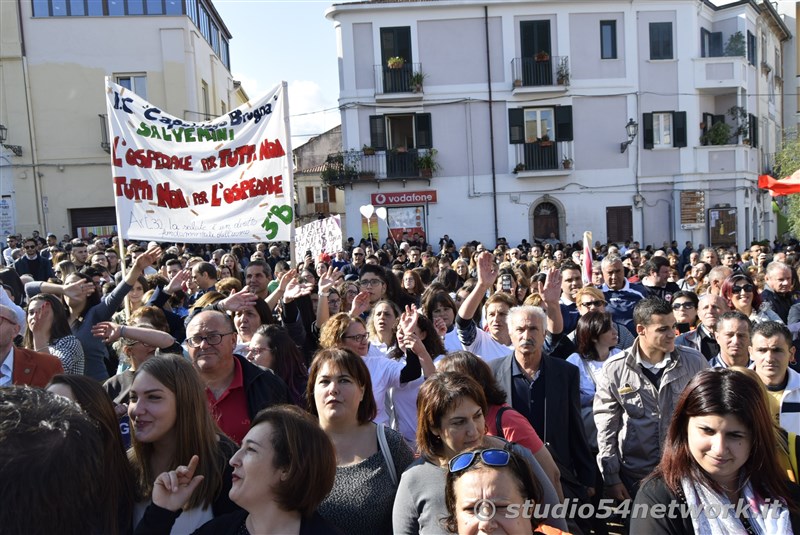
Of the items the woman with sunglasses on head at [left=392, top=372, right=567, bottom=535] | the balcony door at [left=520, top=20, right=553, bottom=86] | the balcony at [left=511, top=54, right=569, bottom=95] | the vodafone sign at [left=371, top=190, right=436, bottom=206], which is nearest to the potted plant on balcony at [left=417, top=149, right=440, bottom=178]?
the vodafone sign at [left=371, top=190, right=436, bottom=206]

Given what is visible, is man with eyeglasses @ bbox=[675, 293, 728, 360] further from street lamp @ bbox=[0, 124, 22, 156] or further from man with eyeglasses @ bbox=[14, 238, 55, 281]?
street lamp @ bbox=[0, 124, 22, 156]

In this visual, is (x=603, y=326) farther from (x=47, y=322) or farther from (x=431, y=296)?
(x=47, y=322)

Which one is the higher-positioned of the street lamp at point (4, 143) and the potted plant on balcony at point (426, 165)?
the street lamp at point (4, 143)

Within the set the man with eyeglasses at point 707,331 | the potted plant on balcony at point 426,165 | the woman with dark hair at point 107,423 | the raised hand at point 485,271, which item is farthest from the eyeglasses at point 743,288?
the potted plant on balcony at point 426,165

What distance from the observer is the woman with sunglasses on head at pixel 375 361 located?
4.25 meters

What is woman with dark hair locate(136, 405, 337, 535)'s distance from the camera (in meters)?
2.48

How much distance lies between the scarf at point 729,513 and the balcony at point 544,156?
2340 cm

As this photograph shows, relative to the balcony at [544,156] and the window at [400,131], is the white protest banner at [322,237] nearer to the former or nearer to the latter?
the window at [400,131]

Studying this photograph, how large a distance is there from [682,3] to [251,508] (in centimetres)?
2794

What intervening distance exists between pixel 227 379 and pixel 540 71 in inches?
935

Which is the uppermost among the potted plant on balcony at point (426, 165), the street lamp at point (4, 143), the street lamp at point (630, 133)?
the street lamp at point (4, 143)

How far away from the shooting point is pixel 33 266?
1184cm

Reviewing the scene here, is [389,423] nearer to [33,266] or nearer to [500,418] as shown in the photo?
[500,418]

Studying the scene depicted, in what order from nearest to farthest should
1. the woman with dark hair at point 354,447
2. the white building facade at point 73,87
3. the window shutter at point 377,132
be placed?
the woman with dark hair at point 354,447, the white building facade at point 73,87, the window shutter at point 377,132
